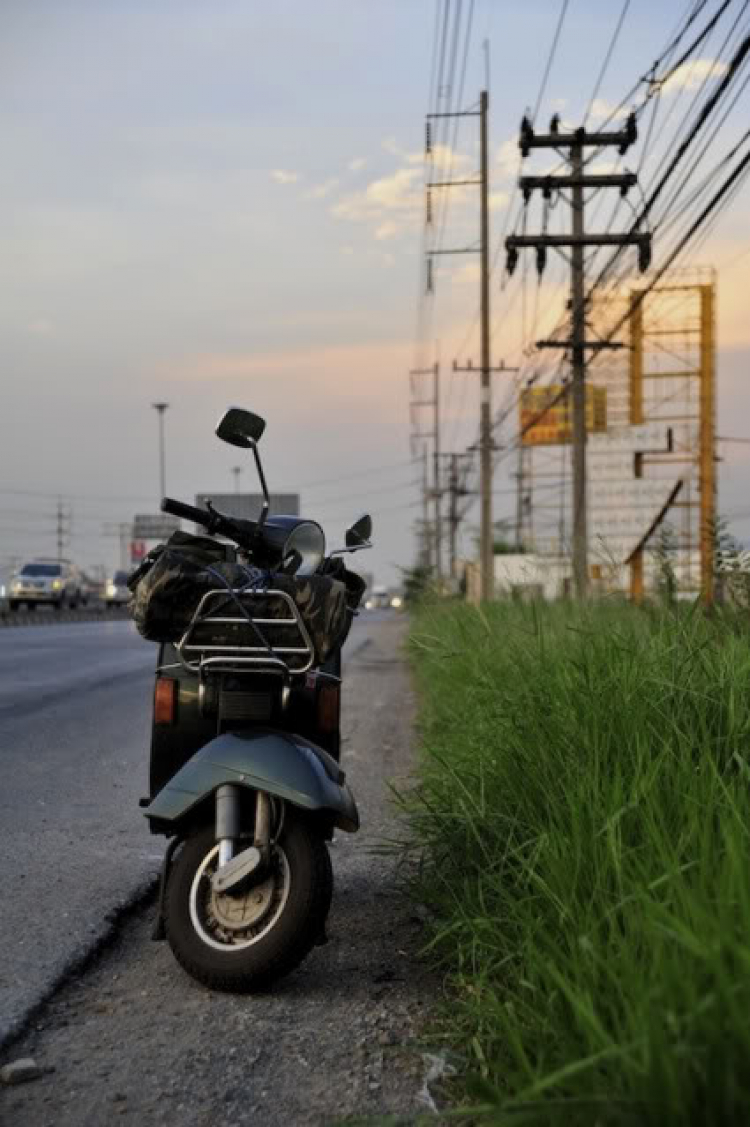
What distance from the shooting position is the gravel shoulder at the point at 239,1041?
11.9 ft

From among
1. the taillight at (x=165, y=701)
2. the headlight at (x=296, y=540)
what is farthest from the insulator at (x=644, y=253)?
the taillight at (x=165, y=701)

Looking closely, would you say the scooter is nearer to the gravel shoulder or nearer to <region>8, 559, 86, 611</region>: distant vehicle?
the gravel shoulder

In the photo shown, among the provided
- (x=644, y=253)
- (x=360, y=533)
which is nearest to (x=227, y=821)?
(x=360, y=533)

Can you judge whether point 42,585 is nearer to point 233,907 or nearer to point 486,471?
point 486,471

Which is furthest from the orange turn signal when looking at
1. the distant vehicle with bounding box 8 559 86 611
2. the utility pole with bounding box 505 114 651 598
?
the distant vehicle with bounding box 8 559 86 611

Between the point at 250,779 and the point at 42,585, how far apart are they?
54002 mm

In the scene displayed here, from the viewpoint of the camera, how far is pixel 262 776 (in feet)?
14.7

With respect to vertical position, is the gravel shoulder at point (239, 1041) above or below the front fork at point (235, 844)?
below

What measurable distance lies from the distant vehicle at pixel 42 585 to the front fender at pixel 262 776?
53092 millimetres

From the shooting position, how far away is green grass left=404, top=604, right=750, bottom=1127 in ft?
8.51

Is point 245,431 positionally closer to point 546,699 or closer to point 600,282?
point 546,699

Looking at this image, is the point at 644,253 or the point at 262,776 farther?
the point at 644,253

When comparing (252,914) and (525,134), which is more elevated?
(525,134)

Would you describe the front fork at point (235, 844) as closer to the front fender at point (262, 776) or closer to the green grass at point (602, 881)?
the front fender at point (262, 776)
